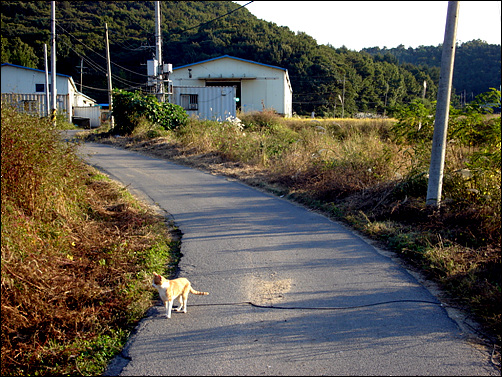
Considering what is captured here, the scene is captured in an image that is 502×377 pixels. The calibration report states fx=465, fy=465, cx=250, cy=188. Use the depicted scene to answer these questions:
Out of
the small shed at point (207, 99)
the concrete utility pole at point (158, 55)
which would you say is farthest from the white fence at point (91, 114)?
the concrete utility pole at point (158, 55)

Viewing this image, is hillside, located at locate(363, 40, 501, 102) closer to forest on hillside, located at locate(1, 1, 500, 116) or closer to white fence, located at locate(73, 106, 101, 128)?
forest on hillside, located at locate(1, 1, 500, 116)

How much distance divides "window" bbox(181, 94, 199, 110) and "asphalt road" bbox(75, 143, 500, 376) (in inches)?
1070

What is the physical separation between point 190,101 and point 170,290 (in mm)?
31098

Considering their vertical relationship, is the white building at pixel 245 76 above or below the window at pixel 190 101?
above

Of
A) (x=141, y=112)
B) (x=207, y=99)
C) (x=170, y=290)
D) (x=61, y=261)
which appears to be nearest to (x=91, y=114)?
(x=207, y=99)

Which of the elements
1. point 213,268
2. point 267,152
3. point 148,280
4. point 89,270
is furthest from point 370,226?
point 267,152

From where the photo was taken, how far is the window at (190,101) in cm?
3466

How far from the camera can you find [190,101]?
1369 inches

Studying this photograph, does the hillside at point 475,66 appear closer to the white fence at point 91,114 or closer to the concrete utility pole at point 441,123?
the concrete utility pole at point 441,123

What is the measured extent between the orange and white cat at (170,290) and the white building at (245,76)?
37.1 m

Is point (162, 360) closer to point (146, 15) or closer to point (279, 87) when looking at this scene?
point (279, 87)

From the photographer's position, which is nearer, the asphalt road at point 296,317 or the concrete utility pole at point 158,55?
the asphalt road at point 296,317

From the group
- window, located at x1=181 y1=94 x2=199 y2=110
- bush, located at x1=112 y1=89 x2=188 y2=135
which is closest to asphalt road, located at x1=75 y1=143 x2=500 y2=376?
bush, located at x1=112 y1=89 x2=188 y2=135

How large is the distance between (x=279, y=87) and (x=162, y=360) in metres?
39.0
